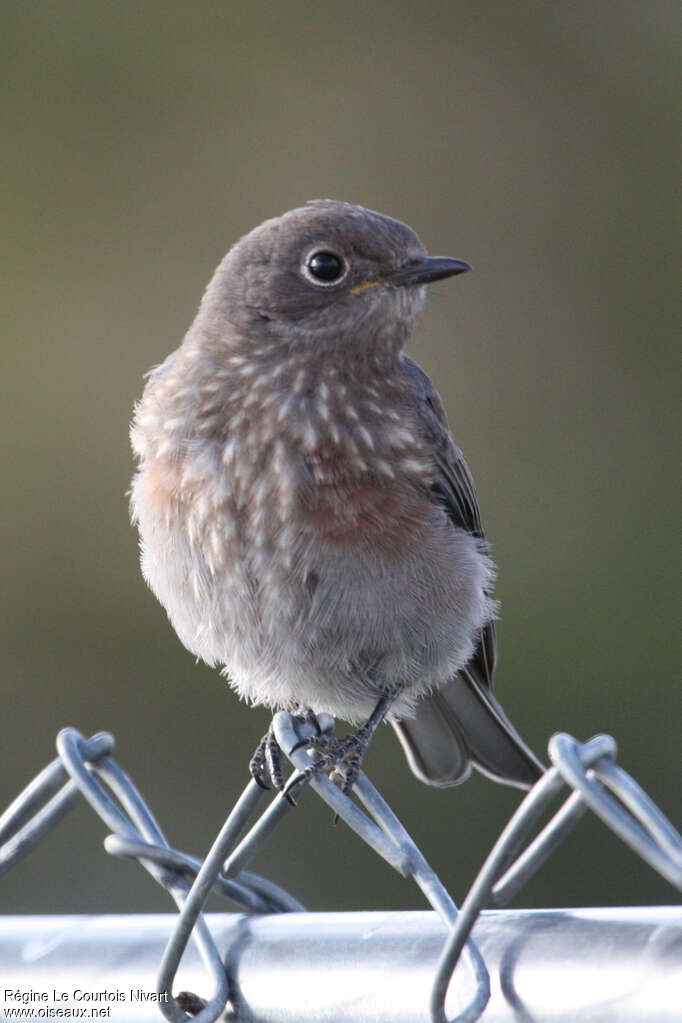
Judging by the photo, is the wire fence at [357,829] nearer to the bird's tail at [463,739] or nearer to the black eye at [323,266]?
the bird's tail at [463,739]

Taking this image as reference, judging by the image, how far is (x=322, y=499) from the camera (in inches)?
145

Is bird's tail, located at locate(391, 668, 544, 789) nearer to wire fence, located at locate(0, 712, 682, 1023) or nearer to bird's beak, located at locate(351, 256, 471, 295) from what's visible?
bird's beak, located at locate(351, 256, 471, 295)

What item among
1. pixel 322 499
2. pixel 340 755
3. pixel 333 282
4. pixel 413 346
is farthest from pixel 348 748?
pixel 413 346

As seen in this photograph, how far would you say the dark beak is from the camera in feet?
13.3

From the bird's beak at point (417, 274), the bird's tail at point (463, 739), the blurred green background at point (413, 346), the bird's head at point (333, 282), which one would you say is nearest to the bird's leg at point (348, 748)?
the bird's tail at point (463, 739)

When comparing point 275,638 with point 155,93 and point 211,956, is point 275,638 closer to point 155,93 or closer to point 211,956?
point 211,956

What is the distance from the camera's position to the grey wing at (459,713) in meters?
4.19

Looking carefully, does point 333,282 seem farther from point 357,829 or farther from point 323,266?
point 357,829

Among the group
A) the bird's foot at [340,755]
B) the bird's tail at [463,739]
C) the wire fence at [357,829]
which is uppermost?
the wire fence at [357,829]

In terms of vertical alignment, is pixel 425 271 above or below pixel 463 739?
above

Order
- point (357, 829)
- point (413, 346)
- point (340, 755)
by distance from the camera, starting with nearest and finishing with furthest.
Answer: point (357, 829) → point (340, 755) → point (413, 346)

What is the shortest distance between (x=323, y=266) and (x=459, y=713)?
1278 mm

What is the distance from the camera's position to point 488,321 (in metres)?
8.27

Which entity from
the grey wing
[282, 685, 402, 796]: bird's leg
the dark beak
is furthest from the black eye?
[282, 685, 402, 796]: bird's leg
